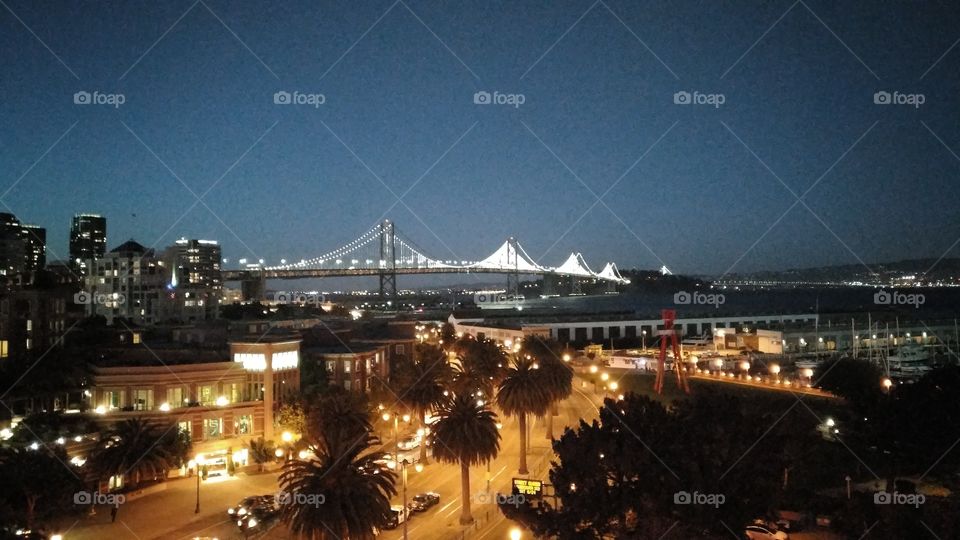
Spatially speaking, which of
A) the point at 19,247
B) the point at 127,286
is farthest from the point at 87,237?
the point at 127,286

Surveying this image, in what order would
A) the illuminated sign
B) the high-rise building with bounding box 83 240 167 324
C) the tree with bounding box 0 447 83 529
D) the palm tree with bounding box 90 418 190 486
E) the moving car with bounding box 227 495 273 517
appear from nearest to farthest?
the tree with bounding box 0 447 83 529, the illuminated sign, the moving car with bounding box 227 495 273 517, the palm tree with bounding box 90 418 190 486, the high-rise building with bounding box 83 240 167 324

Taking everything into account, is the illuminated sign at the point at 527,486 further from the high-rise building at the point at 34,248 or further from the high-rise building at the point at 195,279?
the high-rise building at the point at 34,248

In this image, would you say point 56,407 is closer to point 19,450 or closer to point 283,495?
point 19,450

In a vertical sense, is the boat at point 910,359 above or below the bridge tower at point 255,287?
below

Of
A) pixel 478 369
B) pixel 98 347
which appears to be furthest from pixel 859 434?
pixel 98 347

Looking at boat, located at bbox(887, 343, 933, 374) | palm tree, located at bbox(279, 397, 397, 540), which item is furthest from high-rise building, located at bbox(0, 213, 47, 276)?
boat, located at bbox(887, 343, 933, 374)

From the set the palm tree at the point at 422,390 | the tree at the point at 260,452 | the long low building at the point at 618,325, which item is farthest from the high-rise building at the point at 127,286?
the palm tree at the point at 422,390

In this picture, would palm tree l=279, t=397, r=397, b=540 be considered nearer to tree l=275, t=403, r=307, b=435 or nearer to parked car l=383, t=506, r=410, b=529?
parked car l=383, t=506, r=410, b=529
